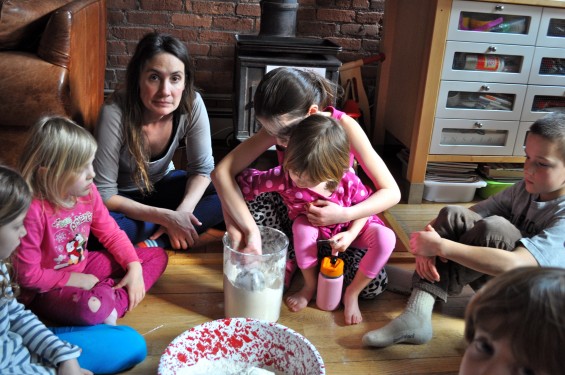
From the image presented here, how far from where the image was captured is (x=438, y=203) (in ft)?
8.10

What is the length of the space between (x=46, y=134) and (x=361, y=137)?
0.81 meters

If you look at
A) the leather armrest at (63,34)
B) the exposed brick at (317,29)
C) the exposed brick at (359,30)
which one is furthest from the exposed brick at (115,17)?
the exposed brick at (359,30)

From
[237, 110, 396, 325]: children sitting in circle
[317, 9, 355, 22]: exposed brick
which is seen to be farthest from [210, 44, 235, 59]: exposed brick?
[237, 110, 396, 325]: children sitting in circle

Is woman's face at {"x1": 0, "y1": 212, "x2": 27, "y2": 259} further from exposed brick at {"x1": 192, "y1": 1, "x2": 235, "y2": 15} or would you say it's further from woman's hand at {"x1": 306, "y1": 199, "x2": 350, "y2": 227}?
exposed brick at {"x1": 192, "y1": 1, "x2": 235, "y2": 15}

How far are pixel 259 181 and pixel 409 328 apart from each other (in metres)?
0.58

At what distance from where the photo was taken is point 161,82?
1.72 metres

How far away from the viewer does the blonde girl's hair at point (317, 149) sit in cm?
138

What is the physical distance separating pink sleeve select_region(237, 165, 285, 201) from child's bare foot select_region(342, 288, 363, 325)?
1.18ft

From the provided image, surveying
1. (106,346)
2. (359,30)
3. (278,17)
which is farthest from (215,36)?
(106,346)

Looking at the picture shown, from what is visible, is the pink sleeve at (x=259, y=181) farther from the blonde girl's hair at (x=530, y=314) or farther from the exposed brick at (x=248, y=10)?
the exposed brick at (x=248, y=10)

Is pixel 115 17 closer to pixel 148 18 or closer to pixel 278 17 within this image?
pixel 148 18

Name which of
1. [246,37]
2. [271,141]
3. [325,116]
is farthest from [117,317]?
[246,37]

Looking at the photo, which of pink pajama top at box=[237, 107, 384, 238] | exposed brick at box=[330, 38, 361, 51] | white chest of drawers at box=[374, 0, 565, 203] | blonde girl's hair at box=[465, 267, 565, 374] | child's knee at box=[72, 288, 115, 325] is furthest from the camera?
exposed brick at box=[330, 38, 361, 51]

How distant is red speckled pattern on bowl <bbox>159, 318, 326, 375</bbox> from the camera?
1.26m
